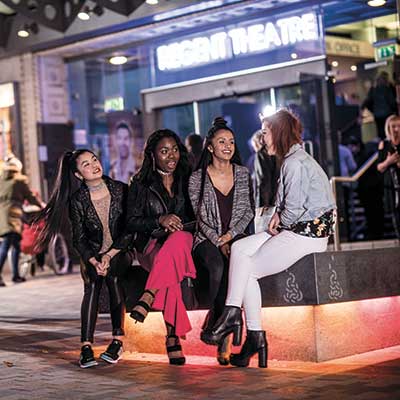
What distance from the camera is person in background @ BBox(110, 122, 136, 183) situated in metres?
19.5

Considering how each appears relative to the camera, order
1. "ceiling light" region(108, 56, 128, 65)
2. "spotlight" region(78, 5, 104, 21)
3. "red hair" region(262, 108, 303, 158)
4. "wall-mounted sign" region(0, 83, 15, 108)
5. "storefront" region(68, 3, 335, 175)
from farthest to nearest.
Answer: "wall-mounted sign" region(0, 83, 15, 108) → "ceiling light" region(108, 56, 128, 65) → "spotlight" region(78, 5, 104, 21) → "storefront" region(68, 3, 335, 175) → "red hair" region(262, 108, 303, 158)

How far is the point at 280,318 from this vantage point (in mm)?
7473

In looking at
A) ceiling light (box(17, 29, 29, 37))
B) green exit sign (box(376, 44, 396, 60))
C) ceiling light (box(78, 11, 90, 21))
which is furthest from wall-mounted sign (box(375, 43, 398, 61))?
ceiling light (box(17, 29, 29, 37))

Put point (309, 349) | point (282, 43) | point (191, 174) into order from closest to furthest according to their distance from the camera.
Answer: point (309, 349) → point (191, 174) → point (282, 43)

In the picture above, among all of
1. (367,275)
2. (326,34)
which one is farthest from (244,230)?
(326,34)

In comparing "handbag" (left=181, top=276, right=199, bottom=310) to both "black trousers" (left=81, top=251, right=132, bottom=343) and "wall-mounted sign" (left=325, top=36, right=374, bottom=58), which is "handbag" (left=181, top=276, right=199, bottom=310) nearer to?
"black trousers" (left=81, top=251, right=132, bottom=343)

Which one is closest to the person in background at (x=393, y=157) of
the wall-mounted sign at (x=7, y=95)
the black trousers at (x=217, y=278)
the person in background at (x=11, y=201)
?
the black trousers at (x=217, y=278)

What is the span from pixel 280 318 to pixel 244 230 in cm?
69

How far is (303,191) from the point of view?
7305 millimetres

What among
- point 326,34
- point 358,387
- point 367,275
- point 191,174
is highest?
point 326,34

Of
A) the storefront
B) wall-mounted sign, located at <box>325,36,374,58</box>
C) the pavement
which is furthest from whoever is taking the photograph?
wall-mounted sign, located at <box>325,36,374,58</box>

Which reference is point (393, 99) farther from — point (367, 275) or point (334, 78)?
point (367, 275)

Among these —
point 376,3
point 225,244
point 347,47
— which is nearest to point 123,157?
point 347,47

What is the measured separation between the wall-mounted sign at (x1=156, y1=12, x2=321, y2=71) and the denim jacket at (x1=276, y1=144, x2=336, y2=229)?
30.6 ft
